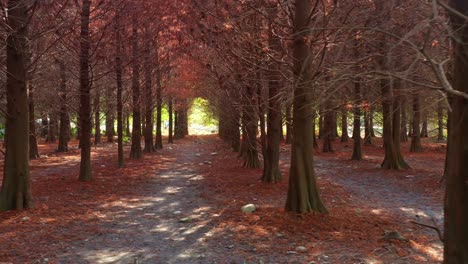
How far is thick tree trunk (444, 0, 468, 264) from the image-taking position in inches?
137

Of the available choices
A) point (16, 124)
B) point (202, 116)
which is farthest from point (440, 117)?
point (202, 116)

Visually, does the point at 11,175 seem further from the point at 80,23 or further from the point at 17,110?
the point at 80,23

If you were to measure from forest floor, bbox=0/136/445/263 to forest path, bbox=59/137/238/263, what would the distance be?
0.6 inches

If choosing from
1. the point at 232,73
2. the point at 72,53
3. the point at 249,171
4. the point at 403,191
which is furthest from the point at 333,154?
the point at 72,53

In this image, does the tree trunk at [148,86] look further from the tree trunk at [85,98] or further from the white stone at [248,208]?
the white stone at [248,208]

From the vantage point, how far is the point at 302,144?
26.0ft

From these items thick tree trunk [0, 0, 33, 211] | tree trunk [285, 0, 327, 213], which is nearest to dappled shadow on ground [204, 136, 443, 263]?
tree trunk [285, 0, 327, 213]

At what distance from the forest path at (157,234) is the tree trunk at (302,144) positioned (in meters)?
1.63

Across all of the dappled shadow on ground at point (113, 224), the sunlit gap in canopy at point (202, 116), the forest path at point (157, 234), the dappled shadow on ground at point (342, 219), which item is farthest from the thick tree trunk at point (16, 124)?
the sunlit gap in canopy at point (202, 116)

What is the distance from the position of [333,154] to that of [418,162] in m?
5.36

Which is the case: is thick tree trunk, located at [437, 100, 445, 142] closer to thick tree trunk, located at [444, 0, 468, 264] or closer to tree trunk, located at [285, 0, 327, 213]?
tree trunk, located at [285, 0, 327, 213]

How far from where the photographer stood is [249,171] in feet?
50.1

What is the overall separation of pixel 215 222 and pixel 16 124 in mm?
4297

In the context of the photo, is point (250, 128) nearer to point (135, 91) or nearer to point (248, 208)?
point (135, 91)
